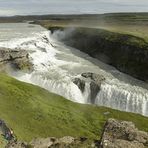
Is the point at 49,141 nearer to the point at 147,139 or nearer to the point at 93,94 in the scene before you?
the point at 147,139

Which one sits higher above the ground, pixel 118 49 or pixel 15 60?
pixel 15 60

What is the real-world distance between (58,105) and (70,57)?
46.9 metres

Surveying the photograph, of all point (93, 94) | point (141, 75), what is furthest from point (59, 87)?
point (141, 75)

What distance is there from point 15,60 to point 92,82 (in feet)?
70.6

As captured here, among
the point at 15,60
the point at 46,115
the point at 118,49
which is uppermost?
the point at 15,60

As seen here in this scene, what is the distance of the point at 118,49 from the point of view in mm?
102812

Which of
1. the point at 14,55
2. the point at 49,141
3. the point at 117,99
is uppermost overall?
the point at 49,141

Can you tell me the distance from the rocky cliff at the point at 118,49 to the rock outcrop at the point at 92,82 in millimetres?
14578

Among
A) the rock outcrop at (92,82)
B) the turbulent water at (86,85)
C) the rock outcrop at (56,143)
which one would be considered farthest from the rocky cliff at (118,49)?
the rock outcrop at (56,143)

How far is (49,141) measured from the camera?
22516 mm

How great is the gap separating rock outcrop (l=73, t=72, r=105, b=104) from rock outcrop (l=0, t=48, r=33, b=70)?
48.7 ft

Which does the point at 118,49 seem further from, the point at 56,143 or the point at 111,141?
the point at 111,141

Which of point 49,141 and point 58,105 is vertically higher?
point 49,141

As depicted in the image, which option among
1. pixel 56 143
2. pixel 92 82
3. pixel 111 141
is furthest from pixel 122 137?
pixel 92 82
